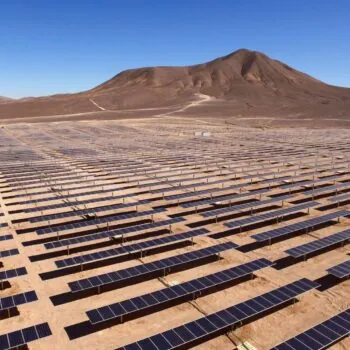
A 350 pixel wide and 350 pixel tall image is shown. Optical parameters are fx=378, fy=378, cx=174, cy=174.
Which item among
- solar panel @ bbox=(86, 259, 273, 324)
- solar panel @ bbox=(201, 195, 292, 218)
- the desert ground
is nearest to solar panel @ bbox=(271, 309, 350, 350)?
the desert ground

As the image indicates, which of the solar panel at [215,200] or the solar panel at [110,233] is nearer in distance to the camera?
the solar panel at [110,233]

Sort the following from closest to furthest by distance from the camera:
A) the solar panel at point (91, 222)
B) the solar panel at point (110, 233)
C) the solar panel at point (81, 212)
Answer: the solar panel at point (110, 233), the solar panel at point (91, 222), the solar panel at point (81, 212)

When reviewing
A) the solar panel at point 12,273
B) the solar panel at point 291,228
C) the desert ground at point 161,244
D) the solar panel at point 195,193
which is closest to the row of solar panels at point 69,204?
the desert ground at point 161,244

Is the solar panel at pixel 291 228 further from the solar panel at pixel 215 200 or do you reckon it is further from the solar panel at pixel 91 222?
the solar panel at pixel 91 222

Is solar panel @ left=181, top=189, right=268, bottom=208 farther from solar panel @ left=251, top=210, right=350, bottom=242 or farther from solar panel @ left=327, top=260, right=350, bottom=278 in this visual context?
solar panel @ left=327, top=260, right=350, bottom=278

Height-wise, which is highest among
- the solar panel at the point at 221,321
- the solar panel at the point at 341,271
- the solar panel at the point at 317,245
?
the solar panel at the point at 317,245

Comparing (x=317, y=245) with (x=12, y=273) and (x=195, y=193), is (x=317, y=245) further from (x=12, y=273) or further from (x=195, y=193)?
(x=12, y=273)
